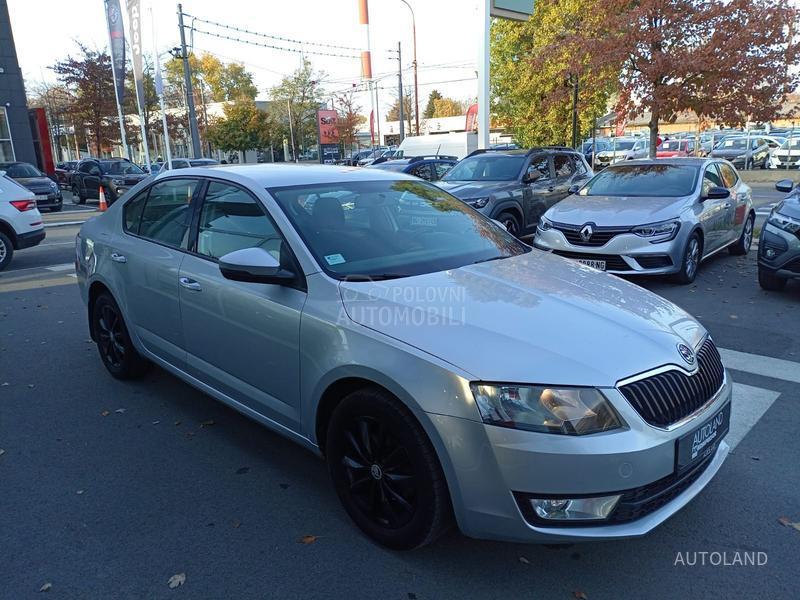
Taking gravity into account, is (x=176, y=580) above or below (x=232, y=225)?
below

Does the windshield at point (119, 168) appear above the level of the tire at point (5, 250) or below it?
above

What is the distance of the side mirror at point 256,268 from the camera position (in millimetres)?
2979

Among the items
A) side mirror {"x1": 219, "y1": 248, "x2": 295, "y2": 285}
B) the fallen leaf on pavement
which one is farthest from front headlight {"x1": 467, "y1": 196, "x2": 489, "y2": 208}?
the fallen leaf on pavement

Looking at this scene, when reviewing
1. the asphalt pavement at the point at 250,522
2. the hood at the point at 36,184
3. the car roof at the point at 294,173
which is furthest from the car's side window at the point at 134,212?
the hood at the point at 36,184

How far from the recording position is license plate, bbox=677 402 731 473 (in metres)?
2.49

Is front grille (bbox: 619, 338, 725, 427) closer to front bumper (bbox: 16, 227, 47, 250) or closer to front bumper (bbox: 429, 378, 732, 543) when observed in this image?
front bumper (bbox: 429, 378, 732, 543)

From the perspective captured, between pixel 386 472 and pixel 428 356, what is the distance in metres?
0.63

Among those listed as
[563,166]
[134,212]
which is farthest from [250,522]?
[563,166]

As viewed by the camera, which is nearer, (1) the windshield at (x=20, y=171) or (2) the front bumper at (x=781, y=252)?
(2) the front bumper at (x=781, y=252)

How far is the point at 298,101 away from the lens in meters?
52.2

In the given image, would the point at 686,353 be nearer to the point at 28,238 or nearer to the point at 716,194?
the point at 716,194

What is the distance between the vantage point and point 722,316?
645 centimetres

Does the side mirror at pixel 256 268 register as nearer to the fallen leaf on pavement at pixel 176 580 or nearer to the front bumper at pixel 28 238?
the fallen leaf on pavement at pixel 176 580

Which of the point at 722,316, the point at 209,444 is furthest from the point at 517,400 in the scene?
the point at 722,316
